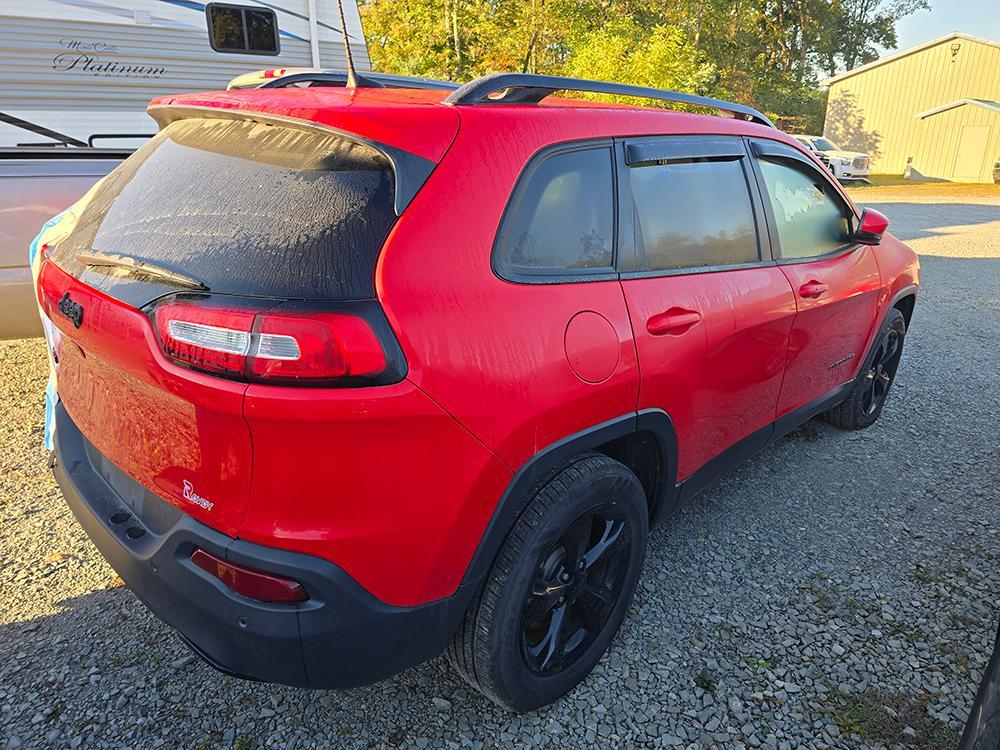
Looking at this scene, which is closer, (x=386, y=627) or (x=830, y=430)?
(x=386, y=627)

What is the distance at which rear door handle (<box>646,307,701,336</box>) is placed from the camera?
2.16 meters

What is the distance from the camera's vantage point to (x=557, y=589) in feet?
6.79

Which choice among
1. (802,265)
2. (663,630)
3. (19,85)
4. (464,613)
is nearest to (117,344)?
(464,613)

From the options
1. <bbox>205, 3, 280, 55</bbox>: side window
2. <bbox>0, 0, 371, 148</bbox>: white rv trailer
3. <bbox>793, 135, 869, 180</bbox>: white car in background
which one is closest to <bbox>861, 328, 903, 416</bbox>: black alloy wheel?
<bbox>0, 0, 371, 148</bbox>: white rv trailer

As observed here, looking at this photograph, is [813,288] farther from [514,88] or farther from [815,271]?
[514,88]

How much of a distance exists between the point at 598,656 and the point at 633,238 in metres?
1.38

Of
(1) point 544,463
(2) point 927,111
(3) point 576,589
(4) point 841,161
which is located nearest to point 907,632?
(3) point 576,589

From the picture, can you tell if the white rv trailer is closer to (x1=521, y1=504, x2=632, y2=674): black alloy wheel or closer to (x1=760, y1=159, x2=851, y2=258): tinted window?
(x1=760, y1=159, x2=851, y2=258): tinted window

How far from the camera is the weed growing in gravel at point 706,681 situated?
2277 mm

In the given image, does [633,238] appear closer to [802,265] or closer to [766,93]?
[802,265]

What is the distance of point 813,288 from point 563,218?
62.7 inches

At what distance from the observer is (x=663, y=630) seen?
253cm

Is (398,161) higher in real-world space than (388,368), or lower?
higher

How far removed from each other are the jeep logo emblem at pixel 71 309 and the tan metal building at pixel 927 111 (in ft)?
111
